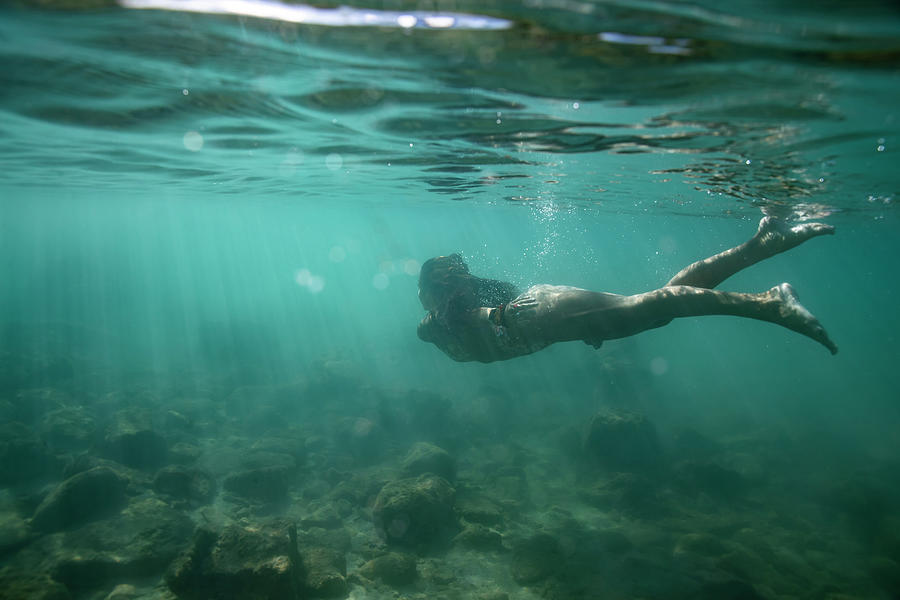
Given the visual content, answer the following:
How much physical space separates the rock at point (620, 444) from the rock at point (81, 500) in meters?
15.2

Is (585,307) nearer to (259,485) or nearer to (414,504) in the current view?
(414,504)

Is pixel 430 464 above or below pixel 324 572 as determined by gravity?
below

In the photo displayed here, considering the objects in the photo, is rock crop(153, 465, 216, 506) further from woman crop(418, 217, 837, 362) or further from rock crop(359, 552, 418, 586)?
woman crop(418, 217, 837, 362)

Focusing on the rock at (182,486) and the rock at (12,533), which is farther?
the rock at (182,486)

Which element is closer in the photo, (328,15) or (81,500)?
(328,15)

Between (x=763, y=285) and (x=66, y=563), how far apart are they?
14722 centimetres

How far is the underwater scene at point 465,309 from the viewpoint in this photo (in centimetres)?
627

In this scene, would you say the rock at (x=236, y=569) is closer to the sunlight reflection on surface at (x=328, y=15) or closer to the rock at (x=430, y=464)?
the rock at (x=430, y=464)

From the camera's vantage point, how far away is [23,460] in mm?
14023

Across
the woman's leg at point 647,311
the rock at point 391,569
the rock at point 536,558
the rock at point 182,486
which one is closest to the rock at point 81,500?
the rock at point 182,486

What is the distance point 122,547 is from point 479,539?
7.64 meters

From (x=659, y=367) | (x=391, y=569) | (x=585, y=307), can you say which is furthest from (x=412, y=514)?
(x=659, y=367)

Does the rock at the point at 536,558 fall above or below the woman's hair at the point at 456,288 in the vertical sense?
below

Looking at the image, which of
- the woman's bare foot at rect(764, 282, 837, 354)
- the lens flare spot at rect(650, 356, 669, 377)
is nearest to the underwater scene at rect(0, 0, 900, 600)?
the woman's bare foot at rect(764, 282, 837, 354)
